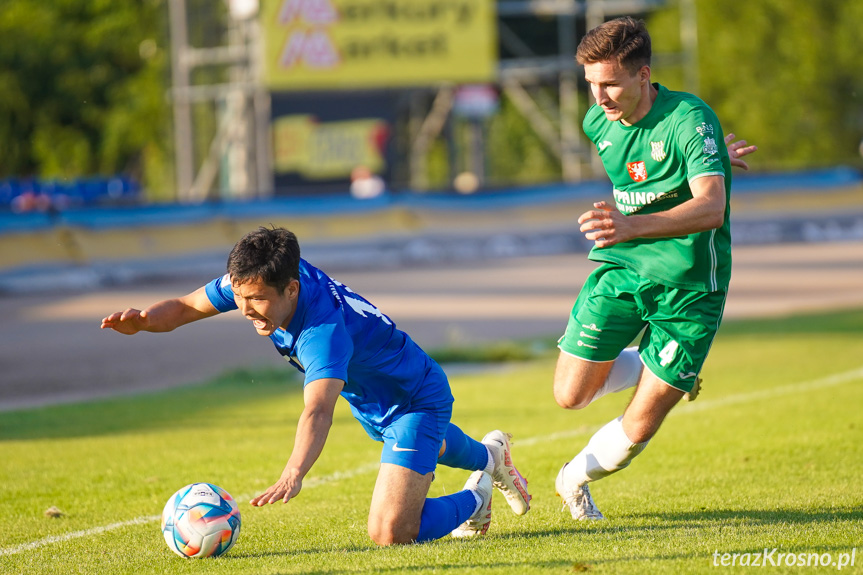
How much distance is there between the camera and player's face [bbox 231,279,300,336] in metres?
4.70

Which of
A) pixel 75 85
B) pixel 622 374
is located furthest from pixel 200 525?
pixel 75 85

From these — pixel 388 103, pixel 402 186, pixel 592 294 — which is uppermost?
pixel 592 294

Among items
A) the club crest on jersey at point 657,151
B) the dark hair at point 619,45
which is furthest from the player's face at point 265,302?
the club crest on jersey at point 657,151

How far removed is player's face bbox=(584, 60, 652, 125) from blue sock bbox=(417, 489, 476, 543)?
80.2 inches

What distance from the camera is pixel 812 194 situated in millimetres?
26281

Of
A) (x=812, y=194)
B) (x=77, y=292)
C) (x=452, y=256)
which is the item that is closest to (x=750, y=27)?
(x=812, y=194)

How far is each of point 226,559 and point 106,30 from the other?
47.7 metres

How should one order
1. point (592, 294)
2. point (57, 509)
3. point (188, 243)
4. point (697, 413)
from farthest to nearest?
point (188, 243)
point (697, 413)
point (57, 509)
point (592, 294)

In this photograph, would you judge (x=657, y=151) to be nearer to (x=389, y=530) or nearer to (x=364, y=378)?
(x=364, y=378)

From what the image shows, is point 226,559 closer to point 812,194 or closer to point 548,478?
point 548,478

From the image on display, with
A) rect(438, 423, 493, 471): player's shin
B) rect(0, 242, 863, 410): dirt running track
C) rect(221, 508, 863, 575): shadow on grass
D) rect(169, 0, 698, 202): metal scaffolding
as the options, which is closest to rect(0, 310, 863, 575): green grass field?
rect(221, 508, 863, 575): shadow on grass

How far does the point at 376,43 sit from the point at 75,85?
2631cm

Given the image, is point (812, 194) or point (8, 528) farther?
point (812, 194)

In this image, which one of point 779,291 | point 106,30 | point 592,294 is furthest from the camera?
point 106,30
